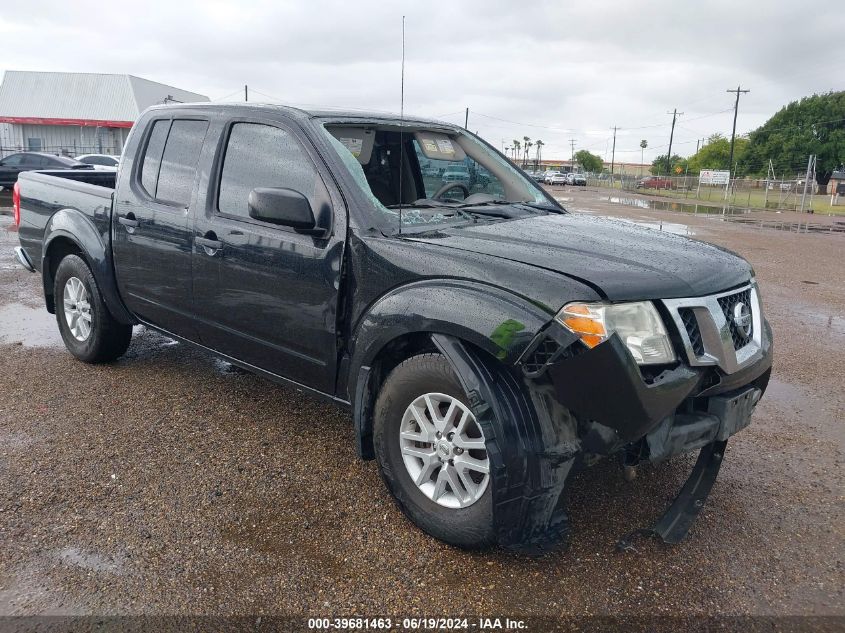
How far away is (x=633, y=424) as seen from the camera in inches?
96.9

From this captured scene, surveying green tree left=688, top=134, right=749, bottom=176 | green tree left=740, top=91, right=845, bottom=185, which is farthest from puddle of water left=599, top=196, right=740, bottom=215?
green tree left=688, top=134, right=749, bottom=176

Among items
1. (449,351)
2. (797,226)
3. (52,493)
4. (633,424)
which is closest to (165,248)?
(52,493)

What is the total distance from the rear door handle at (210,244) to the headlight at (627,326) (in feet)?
6.82

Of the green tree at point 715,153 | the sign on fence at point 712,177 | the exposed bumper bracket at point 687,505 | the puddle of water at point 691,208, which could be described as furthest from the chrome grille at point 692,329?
the green tree at point 715,153

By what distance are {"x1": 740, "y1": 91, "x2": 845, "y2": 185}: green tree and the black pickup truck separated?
231ft

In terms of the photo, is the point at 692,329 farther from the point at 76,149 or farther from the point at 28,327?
the point at 76,149

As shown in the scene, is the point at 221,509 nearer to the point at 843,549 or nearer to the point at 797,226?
the point at 843,549

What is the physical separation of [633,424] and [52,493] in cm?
272

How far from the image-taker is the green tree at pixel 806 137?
210 ft

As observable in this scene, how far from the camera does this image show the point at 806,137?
216 feet

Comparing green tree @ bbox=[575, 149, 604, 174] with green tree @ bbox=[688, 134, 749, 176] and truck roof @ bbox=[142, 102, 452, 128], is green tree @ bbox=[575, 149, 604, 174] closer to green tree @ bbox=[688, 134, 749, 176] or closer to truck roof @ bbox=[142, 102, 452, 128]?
green tree @ bbox=[688, 134, 749, 176]

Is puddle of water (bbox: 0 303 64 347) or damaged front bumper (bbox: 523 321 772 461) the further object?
puddle of water (bbox: 0 303 64 347)

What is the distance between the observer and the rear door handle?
3.76m

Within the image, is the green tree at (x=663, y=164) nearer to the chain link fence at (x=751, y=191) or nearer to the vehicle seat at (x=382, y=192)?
the chain link fence at (x=751, y=191)
